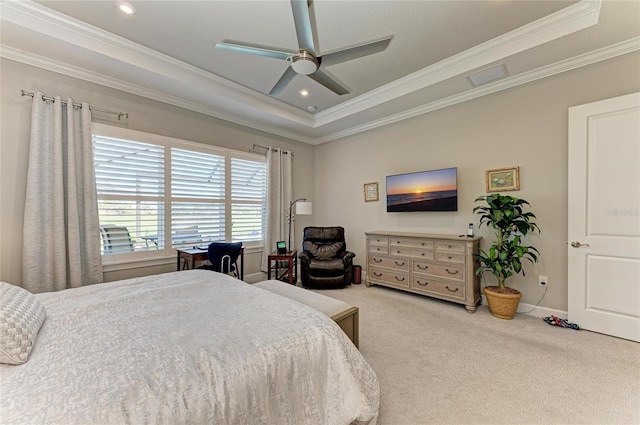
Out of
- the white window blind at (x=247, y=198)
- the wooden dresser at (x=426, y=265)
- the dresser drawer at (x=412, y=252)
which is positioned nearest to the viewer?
the wooden dresser at (x=426, y=265)

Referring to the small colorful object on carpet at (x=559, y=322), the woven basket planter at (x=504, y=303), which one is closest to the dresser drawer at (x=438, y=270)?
the woven basket planter at (x=504, y=303)

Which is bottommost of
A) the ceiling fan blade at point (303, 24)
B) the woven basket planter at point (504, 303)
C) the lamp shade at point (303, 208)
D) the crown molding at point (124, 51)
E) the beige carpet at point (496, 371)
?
the beige carpet at point (496, 371)

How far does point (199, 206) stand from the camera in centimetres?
392

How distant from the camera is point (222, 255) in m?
3.43

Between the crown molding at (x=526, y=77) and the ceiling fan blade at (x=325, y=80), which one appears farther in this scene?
the crown molding at (x=526, y=77)

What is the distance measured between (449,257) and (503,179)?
1.20 meters

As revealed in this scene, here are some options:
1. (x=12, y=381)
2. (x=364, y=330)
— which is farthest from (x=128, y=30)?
(x=364, y=330)

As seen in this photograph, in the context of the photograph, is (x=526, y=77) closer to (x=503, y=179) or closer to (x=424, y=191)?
(x=503, y=179)

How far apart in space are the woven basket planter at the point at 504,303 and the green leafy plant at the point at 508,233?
148mm

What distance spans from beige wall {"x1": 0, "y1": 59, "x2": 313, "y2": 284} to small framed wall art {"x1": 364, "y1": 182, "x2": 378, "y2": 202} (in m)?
2.81

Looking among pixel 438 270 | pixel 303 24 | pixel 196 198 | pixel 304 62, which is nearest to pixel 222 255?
pixel 196 198

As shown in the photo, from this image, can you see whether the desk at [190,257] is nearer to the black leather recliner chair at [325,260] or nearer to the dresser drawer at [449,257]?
the black leather recliner chair at [325,260]

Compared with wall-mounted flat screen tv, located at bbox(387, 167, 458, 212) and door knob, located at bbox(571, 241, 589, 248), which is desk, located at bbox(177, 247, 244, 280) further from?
door knob, located at bbox(571, 241, 589, 248)

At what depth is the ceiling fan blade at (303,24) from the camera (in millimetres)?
1595
